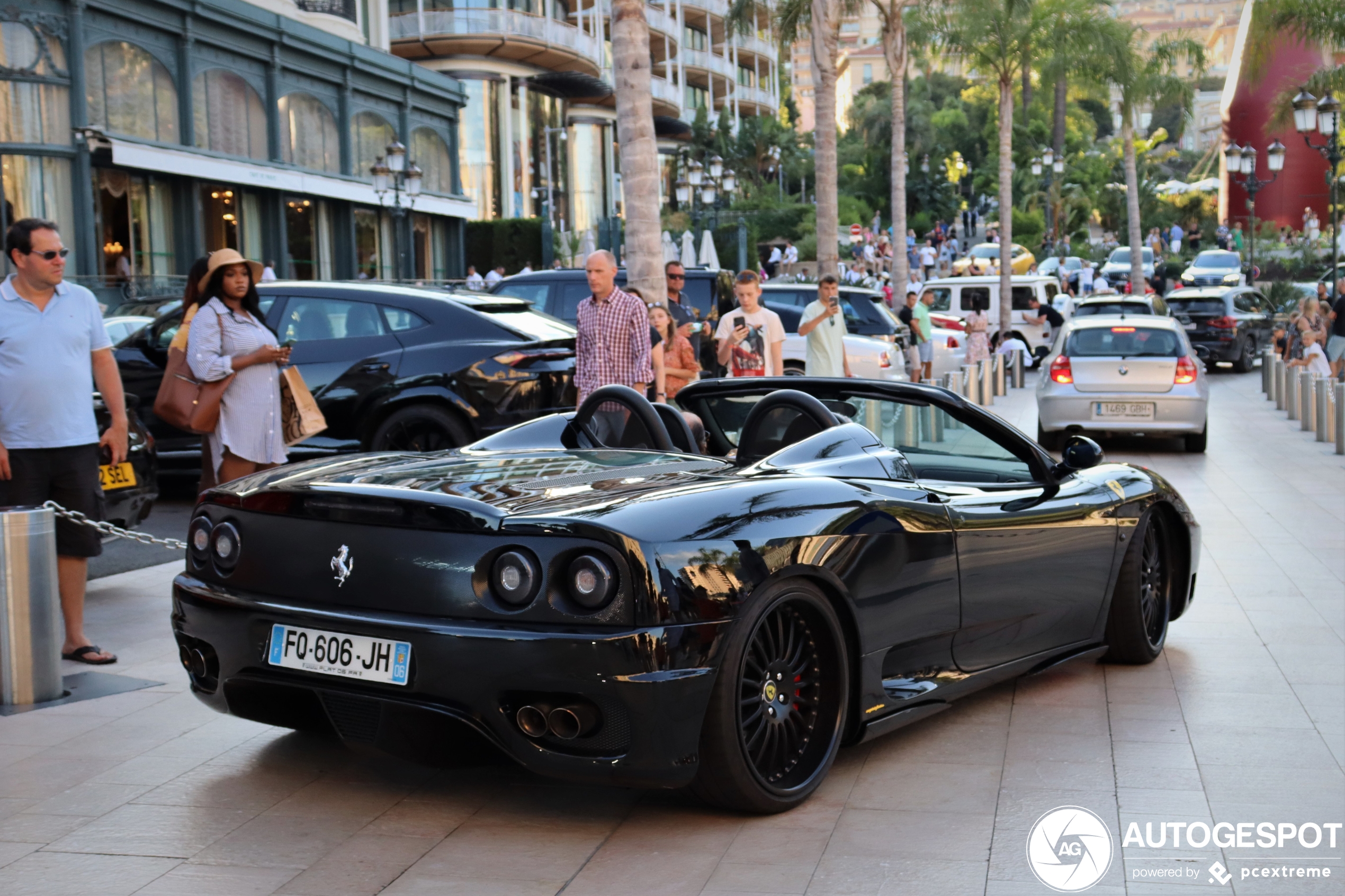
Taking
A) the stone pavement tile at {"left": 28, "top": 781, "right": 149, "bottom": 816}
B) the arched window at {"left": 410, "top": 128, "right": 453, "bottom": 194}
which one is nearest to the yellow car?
the arched window at {"left": 410, "top": 128, "right": 453, "bottom": 194}

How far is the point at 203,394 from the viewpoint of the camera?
24.0ft

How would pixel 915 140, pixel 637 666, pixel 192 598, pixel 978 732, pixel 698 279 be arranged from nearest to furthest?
1. pixel 637 666
2. pixel 192 598
3. pixel 978 732
4. pixel 698 279
5. pixel 915 140

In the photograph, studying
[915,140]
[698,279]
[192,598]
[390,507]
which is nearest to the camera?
[390,507]

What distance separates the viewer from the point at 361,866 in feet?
12.5

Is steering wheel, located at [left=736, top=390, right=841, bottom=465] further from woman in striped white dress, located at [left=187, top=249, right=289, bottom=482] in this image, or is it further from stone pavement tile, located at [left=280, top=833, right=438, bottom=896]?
woman in striped white dress, located at [left=187, top=249, right=289, bottom=482]

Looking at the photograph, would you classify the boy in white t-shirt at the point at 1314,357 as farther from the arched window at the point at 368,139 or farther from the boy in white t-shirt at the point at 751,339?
the arched window at the point at 368,139

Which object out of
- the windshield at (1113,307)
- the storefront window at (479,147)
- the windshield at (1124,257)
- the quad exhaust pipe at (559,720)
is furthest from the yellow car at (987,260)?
the quad exhaust pipe at (559,720)

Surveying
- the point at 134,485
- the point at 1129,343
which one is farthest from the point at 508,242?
the point at 134,485

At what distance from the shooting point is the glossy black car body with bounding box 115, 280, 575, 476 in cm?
1118

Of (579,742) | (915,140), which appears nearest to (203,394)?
(579,742)

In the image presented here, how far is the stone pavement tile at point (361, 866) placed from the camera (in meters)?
3.65

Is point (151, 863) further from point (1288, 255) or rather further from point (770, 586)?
point (1288, 255)

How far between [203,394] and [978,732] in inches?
167

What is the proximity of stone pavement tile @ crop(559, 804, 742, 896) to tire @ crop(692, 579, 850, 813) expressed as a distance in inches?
4.1
